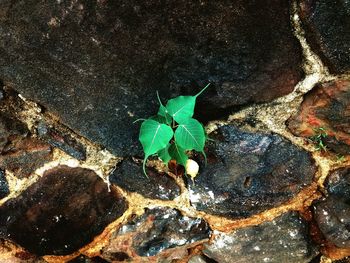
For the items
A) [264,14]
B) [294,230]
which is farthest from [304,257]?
[264,14]

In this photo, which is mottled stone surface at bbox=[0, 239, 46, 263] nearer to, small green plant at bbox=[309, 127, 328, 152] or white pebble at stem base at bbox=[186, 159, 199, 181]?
white pebble at stem base at bbox=[186, 159, 199, 181]

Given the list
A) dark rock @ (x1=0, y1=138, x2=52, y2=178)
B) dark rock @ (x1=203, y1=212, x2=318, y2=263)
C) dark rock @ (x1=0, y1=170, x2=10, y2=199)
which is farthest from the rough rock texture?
dark rock @ (x1=0, y1=170, x2=10, y2=199)

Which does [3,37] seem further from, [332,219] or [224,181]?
[332,219]

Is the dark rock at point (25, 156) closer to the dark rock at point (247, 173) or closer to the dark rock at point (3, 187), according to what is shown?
the dark rock at point (3, 187)

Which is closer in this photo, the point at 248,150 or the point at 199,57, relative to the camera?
the point at 199,57

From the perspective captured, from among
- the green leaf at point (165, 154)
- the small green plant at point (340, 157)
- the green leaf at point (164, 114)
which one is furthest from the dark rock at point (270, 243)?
the green leaf at point (164, 114)
